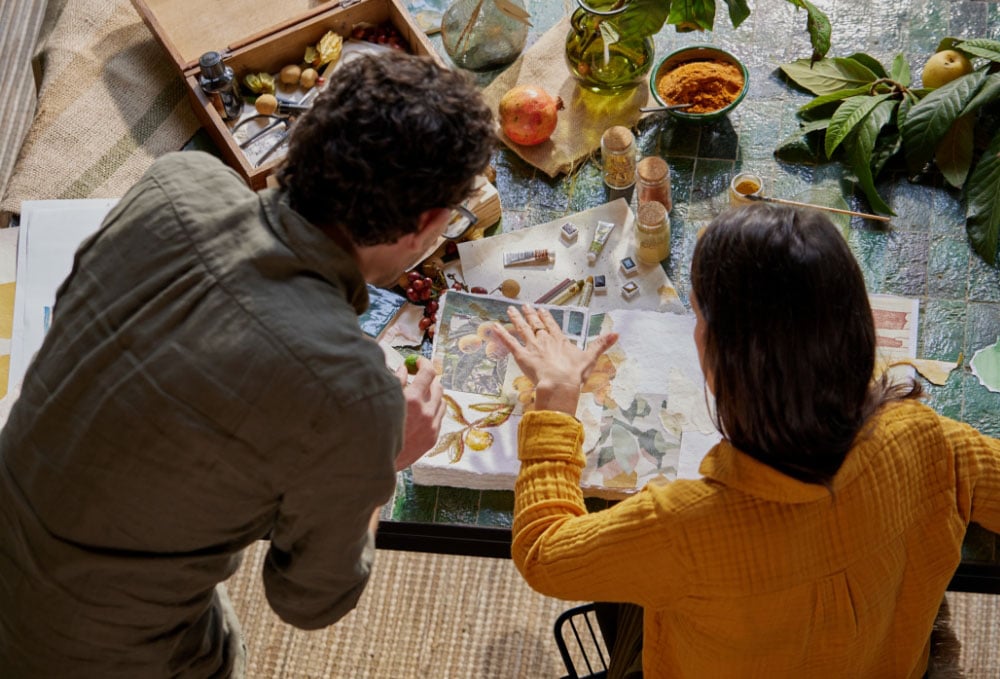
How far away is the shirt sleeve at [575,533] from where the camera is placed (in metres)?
1.21

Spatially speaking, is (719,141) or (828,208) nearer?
(828,208)

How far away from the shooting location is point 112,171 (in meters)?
1.89

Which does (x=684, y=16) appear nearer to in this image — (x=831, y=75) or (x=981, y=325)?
(x=831, y=75)

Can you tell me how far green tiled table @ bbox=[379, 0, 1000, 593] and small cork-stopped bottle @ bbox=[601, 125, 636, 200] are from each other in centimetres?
3

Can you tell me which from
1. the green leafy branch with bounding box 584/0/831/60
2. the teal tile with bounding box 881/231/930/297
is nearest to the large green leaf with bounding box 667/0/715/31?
the green leafy branch with bounding box 584/0/831/60

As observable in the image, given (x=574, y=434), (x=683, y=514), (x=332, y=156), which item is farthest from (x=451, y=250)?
(x=683, y=514)

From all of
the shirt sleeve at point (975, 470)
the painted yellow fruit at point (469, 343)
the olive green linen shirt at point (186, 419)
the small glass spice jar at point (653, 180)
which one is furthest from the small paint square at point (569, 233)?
the shirt sleeve at point (975, 470)

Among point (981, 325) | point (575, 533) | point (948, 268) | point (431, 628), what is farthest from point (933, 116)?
point (431, 628)

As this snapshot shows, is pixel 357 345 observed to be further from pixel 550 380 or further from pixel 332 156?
pixel 550 380

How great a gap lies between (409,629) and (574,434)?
974 millimetres

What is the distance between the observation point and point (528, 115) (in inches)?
70.4

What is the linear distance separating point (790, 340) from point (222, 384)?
607 millimetres

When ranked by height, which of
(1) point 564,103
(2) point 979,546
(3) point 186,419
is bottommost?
(2) point 979,546

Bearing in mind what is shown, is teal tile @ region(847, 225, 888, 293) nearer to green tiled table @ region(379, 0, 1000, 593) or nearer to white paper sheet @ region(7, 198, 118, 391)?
green tiled table @ region(379, 0, 1000, 593)
